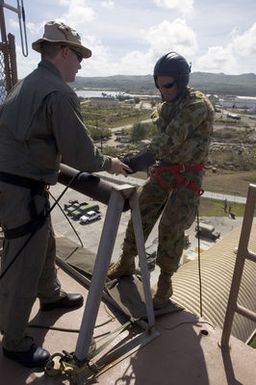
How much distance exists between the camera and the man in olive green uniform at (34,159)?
124 inches

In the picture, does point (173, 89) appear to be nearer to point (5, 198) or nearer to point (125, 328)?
point (5, 198)

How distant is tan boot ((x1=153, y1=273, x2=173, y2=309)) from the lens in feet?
15.1

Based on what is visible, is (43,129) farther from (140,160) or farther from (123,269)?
(123,269)

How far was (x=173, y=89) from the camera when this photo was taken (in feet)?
15.3

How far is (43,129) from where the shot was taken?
3207 mm

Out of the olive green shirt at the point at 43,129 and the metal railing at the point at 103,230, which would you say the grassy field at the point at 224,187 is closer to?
the metal railing at the point at 103,230

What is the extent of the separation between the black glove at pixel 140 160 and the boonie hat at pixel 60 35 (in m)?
1.38

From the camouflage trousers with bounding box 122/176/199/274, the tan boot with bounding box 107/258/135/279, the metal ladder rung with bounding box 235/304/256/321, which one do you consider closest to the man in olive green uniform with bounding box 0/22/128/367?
the camouflage trousers with bounding box 122/176/199/274

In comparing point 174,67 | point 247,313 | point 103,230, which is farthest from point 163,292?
point 174,67

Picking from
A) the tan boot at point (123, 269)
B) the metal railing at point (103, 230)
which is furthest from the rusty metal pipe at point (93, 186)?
the tan boot at point (123, 269)

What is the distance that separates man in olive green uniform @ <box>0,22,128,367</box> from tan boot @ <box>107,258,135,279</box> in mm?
1685

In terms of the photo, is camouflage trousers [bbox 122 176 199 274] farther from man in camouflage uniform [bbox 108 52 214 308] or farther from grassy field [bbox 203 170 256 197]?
grassy field [bbox 203 170 256 197]

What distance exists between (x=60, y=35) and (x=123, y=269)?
3044 millimetres

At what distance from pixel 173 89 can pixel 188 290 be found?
6194mm
